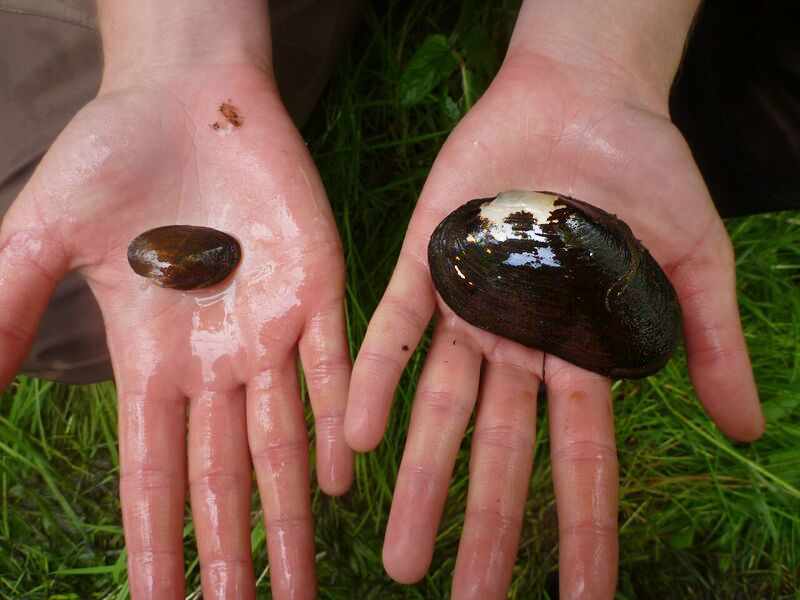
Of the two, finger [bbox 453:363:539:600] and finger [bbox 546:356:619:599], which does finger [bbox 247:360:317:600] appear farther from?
finger [bbox 546:356:619:599]

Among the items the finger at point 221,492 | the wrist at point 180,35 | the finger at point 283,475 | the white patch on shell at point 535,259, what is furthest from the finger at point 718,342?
the wrist at point 180,35


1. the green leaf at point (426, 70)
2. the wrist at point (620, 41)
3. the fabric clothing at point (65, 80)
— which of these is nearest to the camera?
the wrist at point (620, 41)

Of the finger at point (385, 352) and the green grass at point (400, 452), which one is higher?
the finger at point (385, 352)

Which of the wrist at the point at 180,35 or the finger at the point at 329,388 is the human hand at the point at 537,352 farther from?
the wrist at the point at 180,35

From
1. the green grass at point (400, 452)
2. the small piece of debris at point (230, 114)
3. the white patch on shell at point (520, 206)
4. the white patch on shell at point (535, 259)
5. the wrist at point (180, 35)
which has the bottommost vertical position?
the green grass at point (400, 452)

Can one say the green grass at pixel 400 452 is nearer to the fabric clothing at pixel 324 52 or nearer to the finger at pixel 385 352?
the fabric clothing at pixel 324 52

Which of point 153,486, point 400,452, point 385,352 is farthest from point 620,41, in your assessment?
point 153,486

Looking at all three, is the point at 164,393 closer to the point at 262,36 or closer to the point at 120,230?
the point at 120,230

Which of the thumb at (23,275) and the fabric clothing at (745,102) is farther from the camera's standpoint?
the fabric clothing at (745,102)

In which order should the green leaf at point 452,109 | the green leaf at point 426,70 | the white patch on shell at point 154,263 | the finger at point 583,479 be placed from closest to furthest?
1. the finger at point 583,479
2. the white patch on shell at point 154,263
3. the green leaf at point 426,70
4. the green leaf at point 452,109
